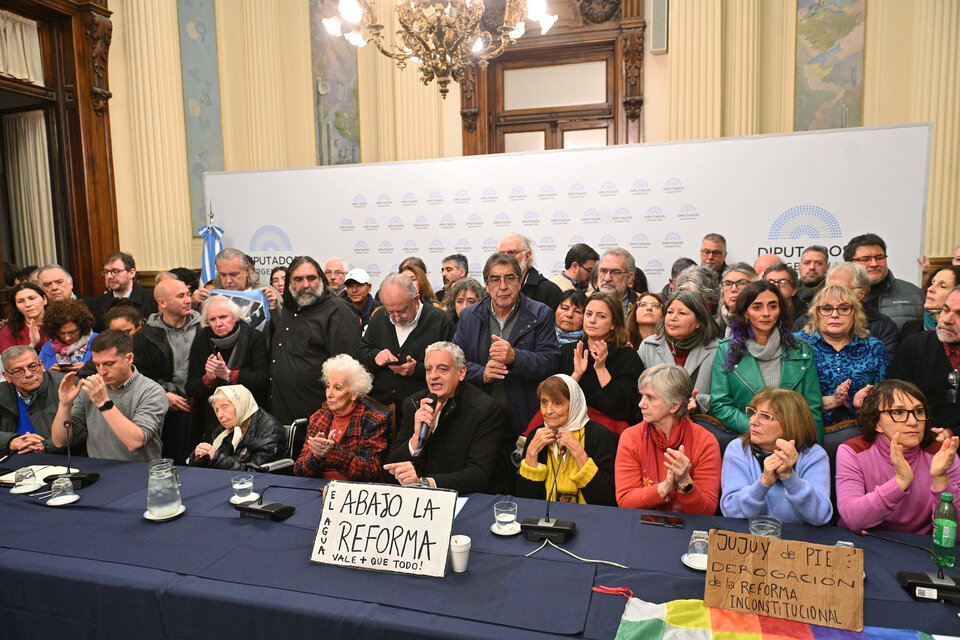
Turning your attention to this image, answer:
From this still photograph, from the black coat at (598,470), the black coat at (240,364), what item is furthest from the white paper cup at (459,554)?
the black coat at (240,364)

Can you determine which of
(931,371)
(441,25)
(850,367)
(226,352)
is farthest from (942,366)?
(441,25)

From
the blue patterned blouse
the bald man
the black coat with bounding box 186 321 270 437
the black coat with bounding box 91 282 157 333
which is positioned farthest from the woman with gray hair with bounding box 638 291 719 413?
the black coat with bounding box 91 282 157 333

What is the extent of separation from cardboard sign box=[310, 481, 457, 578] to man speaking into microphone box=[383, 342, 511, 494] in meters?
0.68

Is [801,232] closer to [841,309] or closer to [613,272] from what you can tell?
[613,272]

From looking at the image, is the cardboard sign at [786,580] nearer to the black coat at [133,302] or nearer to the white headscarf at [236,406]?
the white headscarf at [236,406]

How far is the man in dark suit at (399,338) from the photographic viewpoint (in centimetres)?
357

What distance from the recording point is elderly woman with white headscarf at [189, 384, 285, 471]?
2998 mm

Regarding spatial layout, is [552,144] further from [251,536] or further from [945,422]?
[251,536]

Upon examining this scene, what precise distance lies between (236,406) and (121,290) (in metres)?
2.55

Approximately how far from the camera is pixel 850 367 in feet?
9.31

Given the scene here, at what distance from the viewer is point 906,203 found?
5020mm

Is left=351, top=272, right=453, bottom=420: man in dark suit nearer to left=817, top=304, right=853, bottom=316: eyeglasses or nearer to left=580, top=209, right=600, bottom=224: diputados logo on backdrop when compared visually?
left=817, top=304, right=853, bottom=316: eyeglasses

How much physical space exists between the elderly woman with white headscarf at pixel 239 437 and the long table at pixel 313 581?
2.51 feet

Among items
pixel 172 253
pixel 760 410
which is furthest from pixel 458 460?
pixel 172 253
